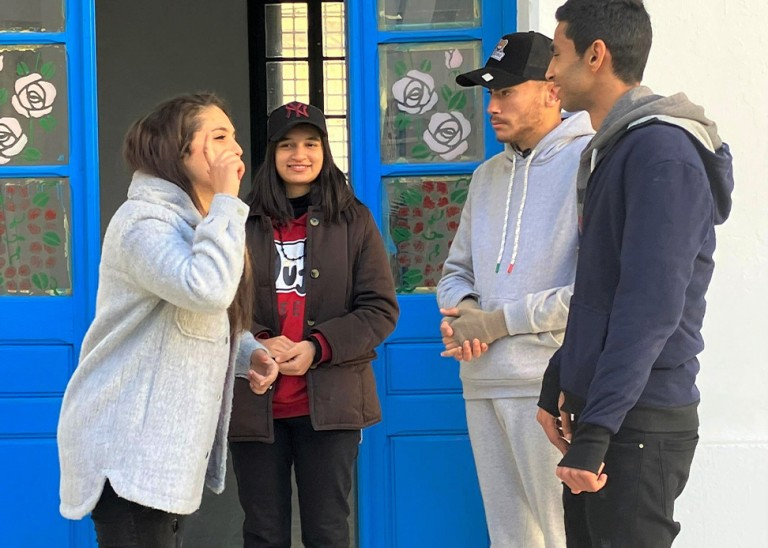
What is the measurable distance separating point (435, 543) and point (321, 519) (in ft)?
2.56

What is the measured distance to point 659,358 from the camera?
1952 mm

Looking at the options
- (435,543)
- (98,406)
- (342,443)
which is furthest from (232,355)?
(435,543)

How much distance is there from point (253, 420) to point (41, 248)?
1.24 metres

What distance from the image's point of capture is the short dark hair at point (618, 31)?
6.75 ft

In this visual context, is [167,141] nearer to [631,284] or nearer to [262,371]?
[262,371]

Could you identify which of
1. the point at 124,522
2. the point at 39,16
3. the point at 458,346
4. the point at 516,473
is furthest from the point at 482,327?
the point at 39,16

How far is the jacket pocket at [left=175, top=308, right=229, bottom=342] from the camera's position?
2246 millimetres

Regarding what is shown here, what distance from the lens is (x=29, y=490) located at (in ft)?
11.7

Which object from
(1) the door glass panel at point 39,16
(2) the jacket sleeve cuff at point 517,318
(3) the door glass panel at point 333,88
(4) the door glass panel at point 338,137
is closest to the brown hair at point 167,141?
(2) the jacket sleeve cuff at point 517,318

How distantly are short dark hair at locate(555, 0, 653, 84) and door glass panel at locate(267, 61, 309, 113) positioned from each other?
671cm

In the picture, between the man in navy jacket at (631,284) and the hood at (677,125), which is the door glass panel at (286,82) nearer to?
the man in navy jacket at (631,284)

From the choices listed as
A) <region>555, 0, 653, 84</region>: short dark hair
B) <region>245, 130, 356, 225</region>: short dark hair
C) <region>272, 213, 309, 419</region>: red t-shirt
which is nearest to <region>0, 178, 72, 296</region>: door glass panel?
<region>245, 130, 356, 225</region>: short dark hair

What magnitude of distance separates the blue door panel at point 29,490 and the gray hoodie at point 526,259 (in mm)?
1562

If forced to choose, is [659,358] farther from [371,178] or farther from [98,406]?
[371,178]
